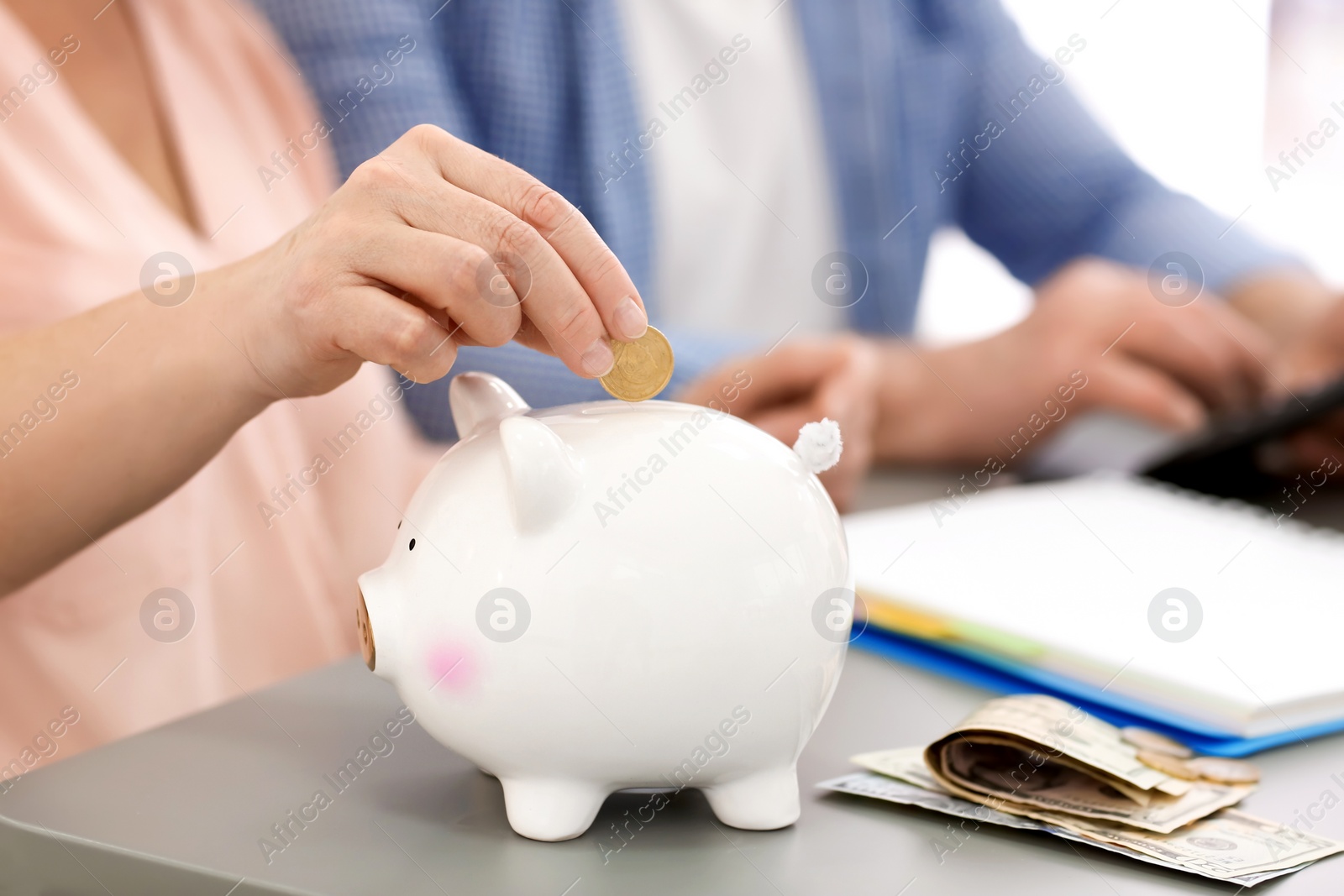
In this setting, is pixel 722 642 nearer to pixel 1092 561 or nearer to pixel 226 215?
pixel 1092 561

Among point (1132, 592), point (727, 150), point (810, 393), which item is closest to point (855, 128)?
point (727, 150)

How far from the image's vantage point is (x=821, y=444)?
521 mm

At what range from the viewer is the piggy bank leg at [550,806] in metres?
0.47

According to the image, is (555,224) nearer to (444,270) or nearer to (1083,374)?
(444,270)

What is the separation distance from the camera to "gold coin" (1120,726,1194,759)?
0.55m

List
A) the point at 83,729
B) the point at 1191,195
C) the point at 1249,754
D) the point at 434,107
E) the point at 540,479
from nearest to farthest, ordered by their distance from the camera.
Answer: the point at 540,479 → the point at 1249,754 → the point at 83,729 → the point at 434,107 → the point at 1191,195

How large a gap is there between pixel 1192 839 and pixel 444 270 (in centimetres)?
40

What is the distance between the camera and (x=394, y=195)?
0.51m

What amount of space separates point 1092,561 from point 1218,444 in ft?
1.31

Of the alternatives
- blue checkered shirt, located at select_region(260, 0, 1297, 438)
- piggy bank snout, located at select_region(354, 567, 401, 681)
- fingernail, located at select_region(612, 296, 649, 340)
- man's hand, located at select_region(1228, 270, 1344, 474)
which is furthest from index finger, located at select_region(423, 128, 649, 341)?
man's hand, located at select_region(1228, 270, 1344, 474)

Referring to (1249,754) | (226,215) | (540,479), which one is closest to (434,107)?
(226,215)

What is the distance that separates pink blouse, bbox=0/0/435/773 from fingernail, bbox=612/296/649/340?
A: 1.83 feet

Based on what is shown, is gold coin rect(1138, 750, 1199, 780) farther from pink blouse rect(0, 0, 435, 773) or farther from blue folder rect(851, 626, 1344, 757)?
pink blouse rect(0, 0, 435, 773)

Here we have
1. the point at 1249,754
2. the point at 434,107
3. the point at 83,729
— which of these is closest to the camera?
the point at 1249,754
